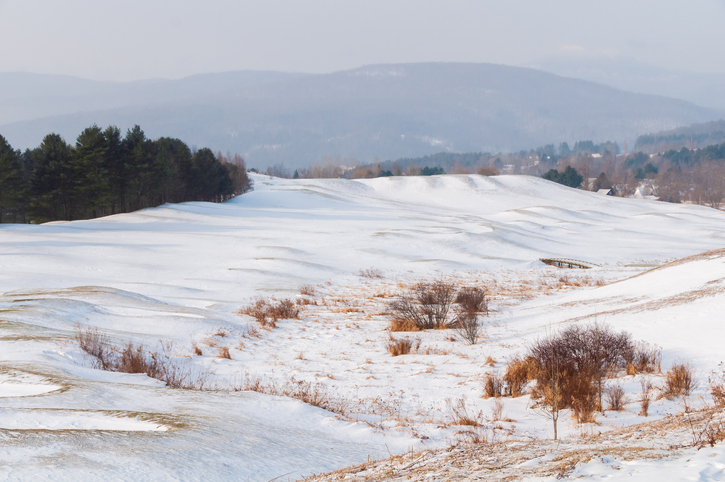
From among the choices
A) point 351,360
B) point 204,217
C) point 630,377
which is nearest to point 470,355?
point 351,360

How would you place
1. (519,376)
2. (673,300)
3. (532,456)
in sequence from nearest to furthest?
(532,456) → (519,376) → (673,300)

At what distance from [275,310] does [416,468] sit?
15252mm

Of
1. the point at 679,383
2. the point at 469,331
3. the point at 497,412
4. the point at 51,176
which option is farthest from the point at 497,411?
the point at 51,176

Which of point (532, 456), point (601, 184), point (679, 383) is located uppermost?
point (601, 184)

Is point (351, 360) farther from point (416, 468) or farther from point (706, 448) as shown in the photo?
point (706, 448)

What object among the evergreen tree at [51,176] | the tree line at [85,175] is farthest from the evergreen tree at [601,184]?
the evergreen tree at [51,176]

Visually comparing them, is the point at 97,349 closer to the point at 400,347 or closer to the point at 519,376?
the point at 400,347

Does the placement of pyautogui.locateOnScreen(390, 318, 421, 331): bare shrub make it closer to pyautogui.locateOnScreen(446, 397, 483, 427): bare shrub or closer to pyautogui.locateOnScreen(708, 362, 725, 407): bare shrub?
pyautogui.locateOnScreen(446, 397, 483, 427): bare shrub

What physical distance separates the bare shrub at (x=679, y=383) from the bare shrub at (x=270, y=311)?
11868 millimetres

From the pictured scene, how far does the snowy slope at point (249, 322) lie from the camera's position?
5113 mm

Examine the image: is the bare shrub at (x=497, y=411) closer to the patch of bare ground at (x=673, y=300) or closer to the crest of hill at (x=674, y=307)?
the crest of hill at (x=674, y=307)

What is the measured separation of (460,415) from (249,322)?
11.0 m

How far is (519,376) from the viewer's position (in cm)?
924

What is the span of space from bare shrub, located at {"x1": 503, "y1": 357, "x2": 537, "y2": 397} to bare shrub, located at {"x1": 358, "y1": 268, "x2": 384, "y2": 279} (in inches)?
812
